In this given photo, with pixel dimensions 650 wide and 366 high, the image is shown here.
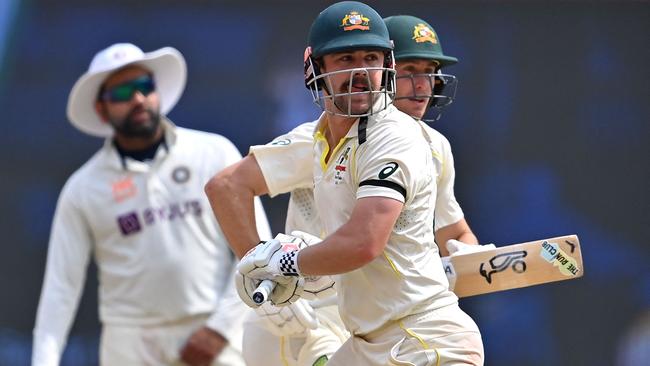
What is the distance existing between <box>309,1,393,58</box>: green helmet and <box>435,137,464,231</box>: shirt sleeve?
69cm

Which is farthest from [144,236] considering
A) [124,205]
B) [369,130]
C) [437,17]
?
[369,130]

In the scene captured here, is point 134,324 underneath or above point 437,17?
underneath

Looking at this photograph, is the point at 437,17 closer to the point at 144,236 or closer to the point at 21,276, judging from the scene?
the point at 144,236

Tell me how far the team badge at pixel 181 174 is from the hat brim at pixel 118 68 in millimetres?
454

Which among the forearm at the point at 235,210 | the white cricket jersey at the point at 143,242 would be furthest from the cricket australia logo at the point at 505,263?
the white cricket jersey at the point at 143,242

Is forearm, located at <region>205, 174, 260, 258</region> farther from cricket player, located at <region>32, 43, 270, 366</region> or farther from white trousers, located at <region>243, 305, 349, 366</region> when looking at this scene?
cricket player, located at <region>32, 43, 270, 366</region>

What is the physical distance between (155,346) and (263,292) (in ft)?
8.30

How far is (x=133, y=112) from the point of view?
6.07m

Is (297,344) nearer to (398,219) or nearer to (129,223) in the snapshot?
(398,219)

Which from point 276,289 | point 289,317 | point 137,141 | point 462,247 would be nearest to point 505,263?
point 462,247

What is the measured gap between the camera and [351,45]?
11.3 ft

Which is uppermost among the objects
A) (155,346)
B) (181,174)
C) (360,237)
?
(360,237)

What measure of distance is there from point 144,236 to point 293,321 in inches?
79.9

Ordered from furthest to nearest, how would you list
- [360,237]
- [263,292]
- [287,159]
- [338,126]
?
[287,159] < [338,126] < [263,292] < [360,237]
